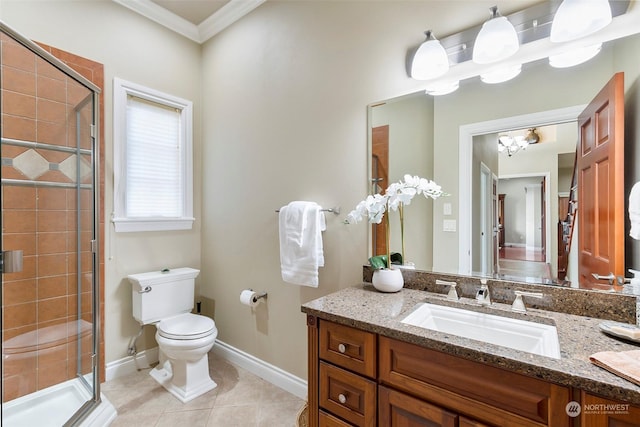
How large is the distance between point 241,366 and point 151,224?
1355 millimetres

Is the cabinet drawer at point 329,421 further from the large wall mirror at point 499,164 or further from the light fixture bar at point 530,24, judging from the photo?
the light fixture bar at point 530,24

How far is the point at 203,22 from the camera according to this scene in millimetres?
2541

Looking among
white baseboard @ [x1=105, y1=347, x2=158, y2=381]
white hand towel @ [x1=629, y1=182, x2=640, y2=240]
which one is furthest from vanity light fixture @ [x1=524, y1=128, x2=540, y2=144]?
white baseboard @ [x1=105, y1=347, x2=158, y2=381]

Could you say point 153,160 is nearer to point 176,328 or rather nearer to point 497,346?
point 176,328

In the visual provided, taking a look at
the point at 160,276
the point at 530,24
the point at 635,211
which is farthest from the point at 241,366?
the point at 530,24

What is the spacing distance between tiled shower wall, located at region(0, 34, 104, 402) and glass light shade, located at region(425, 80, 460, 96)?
209cm

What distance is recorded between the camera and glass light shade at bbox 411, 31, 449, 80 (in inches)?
55.1

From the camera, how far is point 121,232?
87.0 inches

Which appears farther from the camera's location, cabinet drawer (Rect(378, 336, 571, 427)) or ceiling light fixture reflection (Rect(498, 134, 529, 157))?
ceiling light fixture reflection (Rect(498, 134, 529, 157))

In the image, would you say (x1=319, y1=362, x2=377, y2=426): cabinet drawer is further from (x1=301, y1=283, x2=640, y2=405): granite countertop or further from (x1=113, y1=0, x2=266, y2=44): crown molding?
(x1=113, y1=0, x2=266, y2=44): crown molding

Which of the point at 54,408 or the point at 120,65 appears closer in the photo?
the point at 54,408

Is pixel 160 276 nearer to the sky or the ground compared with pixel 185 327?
nearer to the sky

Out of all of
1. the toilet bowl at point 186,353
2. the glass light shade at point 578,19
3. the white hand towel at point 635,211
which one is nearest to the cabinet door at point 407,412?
the white hand towel at point 635,211

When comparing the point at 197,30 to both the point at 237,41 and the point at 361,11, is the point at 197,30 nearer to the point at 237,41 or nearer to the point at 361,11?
the point at 237,41
